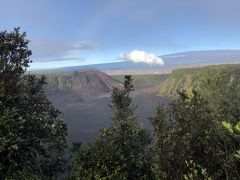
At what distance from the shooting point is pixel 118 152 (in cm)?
5166

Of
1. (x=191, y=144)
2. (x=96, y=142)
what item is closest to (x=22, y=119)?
(x=96, y=142)

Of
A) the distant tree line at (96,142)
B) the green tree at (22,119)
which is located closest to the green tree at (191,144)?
the distant tree line at (96,142)

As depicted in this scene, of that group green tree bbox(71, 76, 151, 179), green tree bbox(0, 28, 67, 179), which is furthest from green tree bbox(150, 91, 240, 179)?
green tree bbox(0, 28, 67, 179)

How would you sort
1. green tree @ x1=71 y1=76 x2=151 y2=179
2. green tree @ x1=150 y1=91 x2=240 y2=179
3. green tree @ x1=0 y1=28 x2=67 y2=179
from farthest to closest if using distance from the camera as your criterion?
green tree @ x1=71 y1=76 x2=151 y2=179 → green tree @ x1=150 y1=91 x2=240 y2=179 → green tree @ x1=0 y1=28 x2=67 y2=179

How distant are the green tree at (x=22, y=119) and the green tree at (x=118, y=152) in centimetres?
378

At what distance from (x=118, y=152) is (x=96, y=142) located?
11.3ft

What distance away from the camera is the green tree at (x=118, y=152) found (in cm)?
4631

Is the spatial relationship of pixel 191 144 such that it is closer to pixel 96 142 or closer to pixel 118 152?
pixel 118 152

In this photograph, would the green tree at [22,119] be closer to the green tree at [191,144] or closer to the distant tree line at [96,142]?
the distant tree line at [96,142]

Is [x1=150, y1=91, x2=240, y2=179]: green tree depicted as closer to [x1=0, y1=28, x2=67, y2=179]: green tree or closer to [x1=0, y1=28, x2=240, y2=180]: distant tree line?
[x1=0, y1=28, x2=240, y2=180]: distant tree line

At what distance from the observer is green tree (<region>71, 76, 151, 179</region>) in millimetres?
46312

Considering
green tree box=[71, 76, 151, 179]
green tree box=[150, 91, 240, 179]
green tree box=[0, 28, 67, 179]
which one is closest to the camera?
green tree box=[0, 28, 67, 179]

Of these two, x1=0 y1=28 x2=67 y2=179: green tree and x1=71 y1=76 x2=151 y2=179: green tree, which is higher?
x1=0 y1=28 x2=67 y2=179: green tree

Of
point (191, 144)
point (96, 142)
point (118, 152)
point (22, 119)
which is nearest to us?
point (22, 119)
